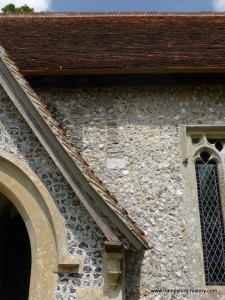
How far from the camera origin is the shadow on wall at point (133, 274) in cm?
573

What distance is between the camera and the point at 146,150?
6.69 meters

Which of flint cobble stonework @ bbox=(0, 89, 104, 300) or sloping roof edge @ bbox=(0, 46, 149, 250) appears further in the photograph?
sloping roof edge @ bbox=(0, 46, 149, 250)

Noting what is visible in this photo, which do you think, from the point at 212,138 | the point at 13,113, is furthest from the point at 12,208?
the point at 212,138

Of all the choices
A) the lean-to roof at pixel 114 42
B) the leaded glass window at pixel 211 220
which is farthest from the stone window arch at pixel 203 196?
the lean-to roof at pixel 114 42

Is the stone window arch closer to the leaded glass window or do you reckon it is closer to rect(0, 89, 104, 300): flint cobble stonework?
the leaded glass window

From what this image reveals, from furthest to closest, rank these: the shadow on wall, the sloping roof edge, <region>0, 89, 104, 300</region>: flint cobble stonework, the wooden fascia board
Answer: the wooden fascia board → the shadow on wall → the sloping roof edge → <region>0, 89, 104, 300</region>: flint cobble stonework

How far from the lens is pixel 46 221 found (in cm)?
510

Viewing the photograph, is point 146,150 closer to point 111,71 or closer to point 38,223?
point 111,71

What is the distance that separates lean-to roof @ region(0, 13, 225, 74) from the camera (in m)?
7.00

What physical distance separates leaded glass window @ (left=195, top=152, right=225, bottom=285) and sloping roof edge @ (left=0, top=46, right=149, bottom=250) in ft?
3.62

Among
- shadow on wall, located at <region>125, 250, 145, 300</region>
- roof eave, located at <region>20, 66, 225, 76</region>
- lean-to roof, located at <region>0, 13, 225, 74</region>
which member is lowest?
shadow on wall, located at <region>125, 250, 145, 300</region>

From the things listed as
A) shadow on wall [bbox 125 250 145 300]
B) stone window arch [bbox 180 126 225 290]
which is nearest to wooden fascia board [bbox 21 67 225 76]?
stone window arch [bbox 180 126 225 290]

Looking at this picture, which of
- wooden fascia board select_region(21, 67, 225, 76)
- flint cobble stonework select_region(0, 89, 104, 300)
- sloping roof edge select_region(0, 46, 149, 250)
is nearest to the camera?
flint cobble stonework select_region(0, 89, 104, 300)

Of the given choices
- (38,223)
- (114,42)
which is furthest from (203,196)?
(114,42)
